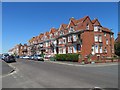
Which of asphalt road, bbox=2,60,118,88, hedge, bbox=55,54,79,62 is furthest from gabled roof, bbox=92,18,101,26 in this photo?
asphalt road, bbox=2,60,118,88

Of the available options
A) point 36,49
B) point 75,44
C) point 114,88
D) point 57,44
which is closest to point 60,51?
point 57,44

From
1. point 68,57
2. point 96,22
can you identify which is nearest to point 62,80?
point 68,57

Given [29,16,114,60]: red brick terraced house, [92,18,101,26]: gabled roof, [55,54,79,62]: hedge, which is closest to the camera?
[55,54,79,62]: hedge

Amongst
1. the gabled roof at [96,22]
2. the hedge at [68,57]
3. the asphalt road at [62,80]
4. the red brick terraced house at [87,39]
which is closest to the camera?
the asphalt road at [62,80]

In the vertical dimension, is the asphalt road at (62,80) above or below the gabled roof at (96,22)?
below

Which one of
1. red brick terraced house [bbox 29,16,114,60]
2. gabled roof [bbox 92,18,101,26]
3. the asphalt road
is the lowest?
the asphalt road

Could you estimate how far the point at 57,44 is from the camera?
66875 millimetres

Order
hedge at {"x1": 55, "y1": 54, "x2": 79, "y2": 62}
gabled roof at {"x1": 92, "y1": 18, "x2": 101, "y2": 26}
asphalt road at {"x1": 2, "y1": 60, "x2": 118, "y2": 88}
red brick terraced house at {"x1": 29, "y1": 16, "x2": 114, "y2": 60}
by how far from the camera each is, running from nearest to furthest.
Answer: asphalt road at {"x1": 2, "y1": 60, "x2": 118, "y2": 88} < hedge at {"x1": 55, "y1": 54, "x2": 79, "y2": 62} < red brick terraced house at {"x1": 29, "y1": 16, "x2": 114, "y2": 60} < gabled roof at {"x1": 92, "y1": 18, "x2": 101, "y2": 26}

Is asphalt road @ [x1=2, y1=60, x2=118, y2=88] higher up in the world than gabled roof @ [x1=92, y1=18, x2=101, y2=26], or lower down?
lower down

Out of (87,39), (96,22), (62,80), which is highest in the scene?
(96,22)

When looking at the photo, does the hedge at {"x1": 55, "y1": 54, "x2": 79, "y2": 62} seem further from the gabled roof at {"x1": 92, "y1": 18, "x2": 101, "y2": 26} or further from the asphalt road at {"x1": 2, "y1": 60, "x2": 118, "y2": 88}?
the asphalt road at {"x1": 2, "y1": 60, "x2": 118, "y2": 88}

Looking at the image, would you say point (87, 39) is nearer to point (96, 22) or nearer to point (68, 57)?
point (96, 22)

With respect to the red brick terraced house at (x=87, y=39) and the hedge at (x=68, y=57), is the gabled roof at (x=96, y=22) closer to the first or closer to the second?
the red brick terraced house at (x=87, y=39)

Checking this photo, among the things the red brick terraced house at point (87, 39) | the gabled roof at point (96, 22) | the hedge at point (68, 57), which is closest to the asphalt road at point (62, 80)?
the hedge at point (68, 57)
